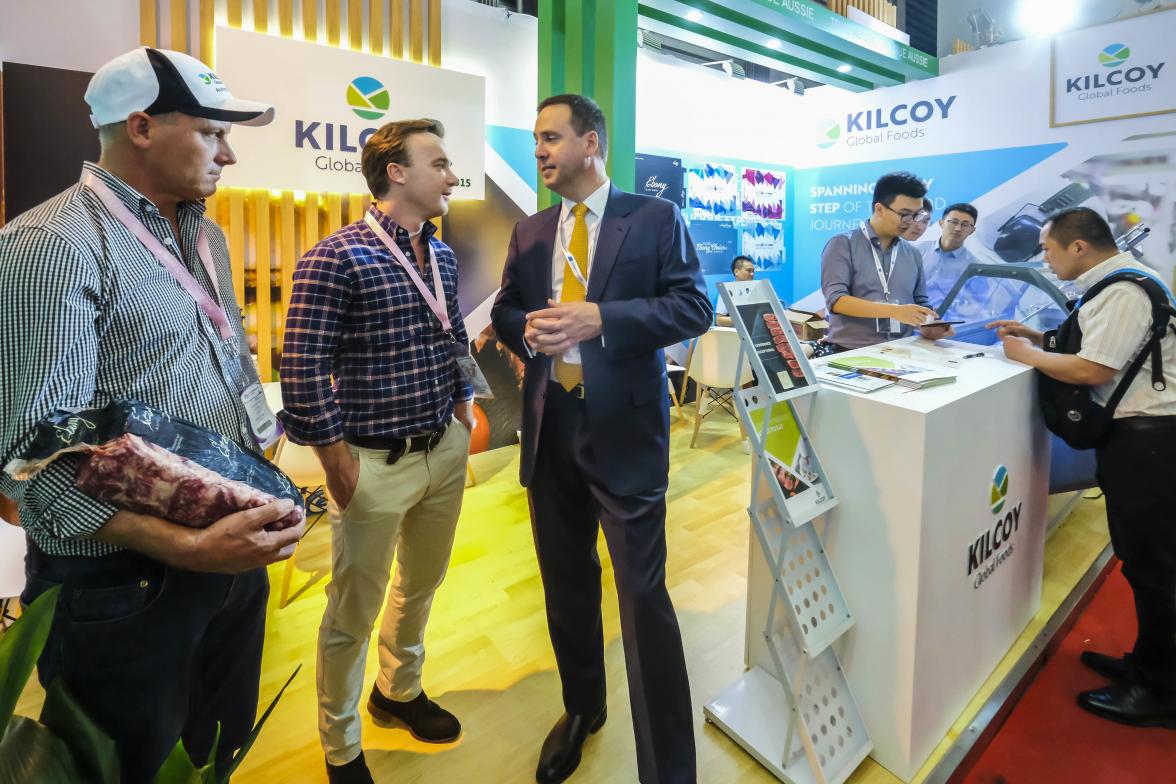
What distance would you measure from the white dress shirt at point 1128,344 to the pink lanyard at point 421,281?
6.78ft

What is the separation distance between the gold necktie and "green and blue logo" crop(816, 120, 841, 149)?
6051 mm

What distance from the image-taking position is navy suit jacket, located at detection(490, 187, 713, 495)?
1568mm

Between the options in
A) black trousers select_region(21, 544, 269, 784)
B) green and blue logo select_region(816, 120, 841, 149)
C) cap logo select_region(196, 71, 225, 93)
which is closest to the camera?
black trousers select_region(21, 544, 269, 784)

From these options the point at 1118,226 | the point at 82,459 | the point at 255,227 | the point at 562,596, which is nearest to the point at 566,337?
the point at 562,596

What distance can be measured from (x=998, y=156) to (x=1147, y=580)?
4732mm

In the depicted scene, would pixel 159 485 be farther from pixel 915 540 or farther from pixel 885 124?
pixel 885 124

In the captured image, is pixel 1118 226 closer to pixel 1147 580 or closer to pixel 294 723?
pixel 1147 580

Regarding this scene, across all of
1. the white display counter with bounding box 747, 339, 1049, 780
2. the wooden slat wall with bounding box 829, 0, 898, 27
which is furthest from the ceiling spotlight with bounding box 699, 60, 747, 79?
the white display counter with bounding box 747, 339, 1049, 780

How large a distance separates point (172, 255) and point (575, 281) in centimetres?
91

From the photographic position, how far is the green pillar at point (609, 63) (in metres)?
3.19

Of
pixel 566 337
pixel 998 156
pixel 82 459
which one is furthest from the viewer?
pixel 998 156

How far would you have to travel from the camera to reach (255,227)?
3.61m

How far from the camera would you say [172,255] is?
1.15m

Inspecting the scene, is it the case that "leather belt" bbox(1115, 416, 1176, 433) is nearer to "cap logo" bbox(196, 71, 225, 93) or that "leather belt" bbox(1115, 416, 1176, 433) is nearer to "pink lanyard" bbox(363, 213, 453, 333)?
"pink lanyard" bbox(363, 213, 453, 333)
